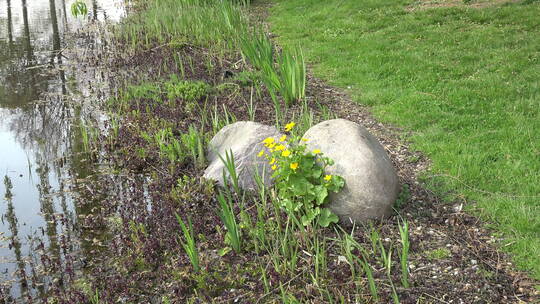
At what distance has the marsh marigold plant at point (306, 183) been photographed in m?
4.25

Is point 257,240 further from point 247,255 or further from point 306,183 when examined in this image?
point 306,183

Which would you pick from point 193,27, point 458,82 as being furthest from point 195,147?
point 193,27

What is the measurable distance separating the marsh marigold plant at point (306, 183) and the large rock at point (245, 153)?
429 millimetres

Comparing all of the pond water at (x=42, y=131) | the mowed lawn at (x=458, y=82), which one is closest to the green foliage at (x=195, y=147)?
the pond water at (x=42, y=131)

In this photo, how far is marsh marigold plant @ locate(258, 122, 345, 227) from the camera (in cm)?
425

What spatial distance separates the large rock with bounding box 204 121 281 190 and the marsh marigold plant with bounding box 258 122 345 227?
1.41 feet

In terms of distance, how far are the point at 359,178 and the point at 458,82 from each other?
3.72 m

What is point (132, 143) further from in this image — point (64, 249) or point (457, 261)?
point (457, 261)

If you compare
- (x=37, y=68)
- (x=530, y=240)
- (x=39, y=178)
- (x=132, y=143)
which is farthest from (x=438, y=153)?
(x=37, y=68)

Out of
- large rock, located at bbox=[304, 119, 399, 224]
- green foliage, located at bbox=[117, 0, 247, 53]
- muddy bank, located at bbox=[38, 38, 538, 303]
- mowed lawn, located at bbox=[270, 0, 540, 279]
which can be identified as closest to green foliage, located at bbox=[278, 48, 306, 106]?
mowed lawn, located at bbox=[270, 0, 540, 279]

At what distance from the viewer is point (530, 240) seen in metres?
4.03

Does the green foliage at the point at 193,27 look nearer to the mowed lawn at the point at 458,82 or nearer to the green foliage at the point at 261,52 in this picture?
the mowed lawn at the point at 458,82

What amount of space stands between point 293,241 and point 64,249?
196 centimetres

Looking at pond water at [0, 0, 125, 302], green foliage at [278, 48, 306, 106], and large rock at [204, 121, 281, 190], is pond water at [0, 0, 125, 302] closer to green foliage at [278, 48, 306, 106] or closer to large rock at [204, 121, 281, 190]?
large rock at [204, 121, 281, 190]
